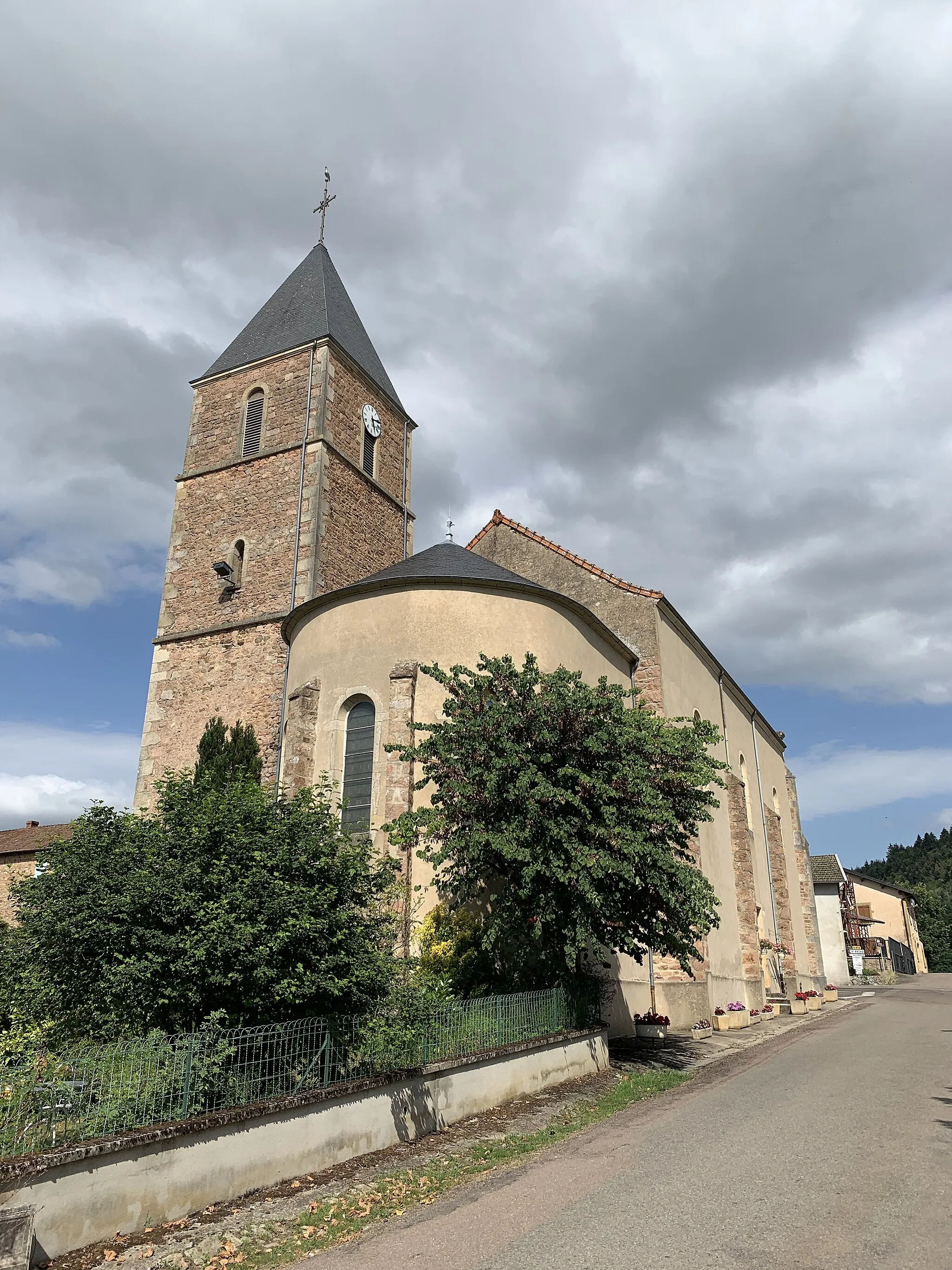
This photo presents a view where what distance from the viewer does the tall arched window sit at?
1584 cm

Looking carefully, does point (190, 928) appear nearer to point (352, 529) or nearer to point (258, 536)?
point (258, 536)

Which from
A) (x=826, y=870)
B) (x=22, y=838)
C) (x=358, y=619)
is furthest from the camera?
(x=826, y=870)

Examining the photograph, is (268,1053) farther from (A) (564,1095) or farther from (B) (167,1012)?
(A) (564,1095)

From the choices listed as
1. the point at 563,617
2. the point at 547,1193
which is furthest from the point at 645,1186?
the point at 563,617

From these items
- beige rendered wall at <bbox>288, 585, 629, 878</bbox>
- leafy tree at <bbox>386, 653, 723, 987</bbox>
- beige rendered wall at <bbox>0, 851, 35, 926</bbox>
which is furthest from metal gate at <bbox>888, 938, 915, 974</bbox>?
leafy tree at <bbox>386, 653, 723, 987</bbox>

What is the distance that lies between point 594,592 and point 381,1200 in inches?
687

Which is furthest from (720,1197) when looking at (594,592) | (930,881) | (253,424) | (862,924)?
(930,881)

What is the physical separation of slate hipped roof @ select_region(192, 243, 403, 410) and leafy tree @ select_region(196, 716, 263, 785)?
1275 centimetres

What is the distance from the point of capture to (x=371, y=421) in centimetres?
2772

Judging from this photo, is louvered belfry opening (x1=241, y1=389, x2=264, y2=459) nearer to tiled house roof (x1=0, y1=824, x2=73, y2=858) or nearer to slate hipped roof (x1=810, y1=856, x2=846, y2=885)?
tiled house roof (x1=0, y1=824, x2=73, y2=858)

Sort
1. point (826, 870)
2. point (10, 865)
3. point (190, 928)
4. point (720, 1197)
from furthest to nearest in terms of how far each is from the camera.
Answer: point (826, 870)
point (10, 865)
point (190, 928)
point (720, 1197)

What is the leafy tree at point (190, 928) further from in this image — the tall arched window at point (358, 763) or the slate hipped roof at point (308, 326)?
the slate hipped roof at point (308, 326)

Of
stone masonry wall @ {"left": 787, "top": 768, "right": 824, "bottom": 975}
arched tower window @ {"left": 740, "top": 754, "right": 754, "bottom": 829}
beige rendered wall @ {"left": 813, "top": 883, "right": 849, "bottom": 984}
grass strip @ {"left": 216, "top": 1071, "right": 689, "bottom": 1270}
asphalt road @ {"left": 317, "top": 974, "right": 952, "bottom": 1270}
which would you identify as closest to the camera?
asphalt road @ {"left": 317, "top": 974, "right": 952, "bottom": 1270}

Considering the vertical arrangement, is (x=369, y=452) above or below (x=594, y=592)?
above
